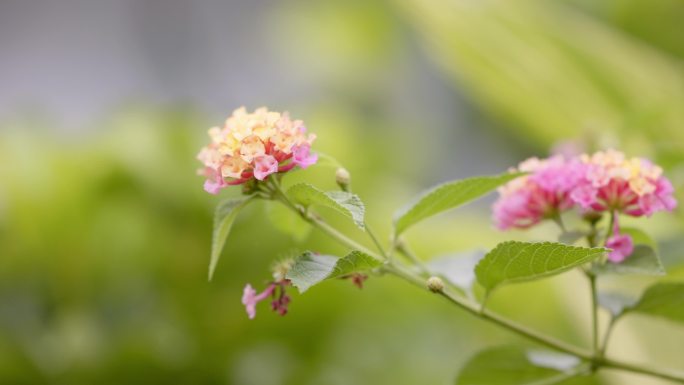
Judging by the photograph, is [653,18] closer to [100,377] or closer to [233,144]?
[100,377]

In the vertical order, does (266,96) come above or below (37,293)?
above

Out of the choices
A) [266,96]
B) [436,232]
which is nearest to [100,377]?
[436,232]

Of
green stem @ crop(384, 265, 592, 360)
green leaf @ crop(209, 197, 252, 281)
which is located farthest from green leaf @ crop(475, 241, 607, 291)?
green leaf @ crop(209, 197, 252, 281)

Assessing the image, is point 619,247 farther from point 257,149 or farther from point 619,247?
point 257,149

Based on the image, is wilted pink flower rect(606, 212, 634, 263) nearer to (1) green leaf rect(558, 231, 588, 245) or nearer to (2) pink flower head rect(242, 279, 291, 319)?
(1) green leaf rect(558, 231, 588, 245)

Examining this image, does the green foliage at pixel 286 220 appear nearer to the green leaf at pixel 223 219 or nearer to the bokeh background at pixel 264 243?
the green leaf at pixel 223 219

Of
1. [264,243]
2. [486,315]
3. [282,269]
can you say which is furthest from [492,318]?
[264,243]
